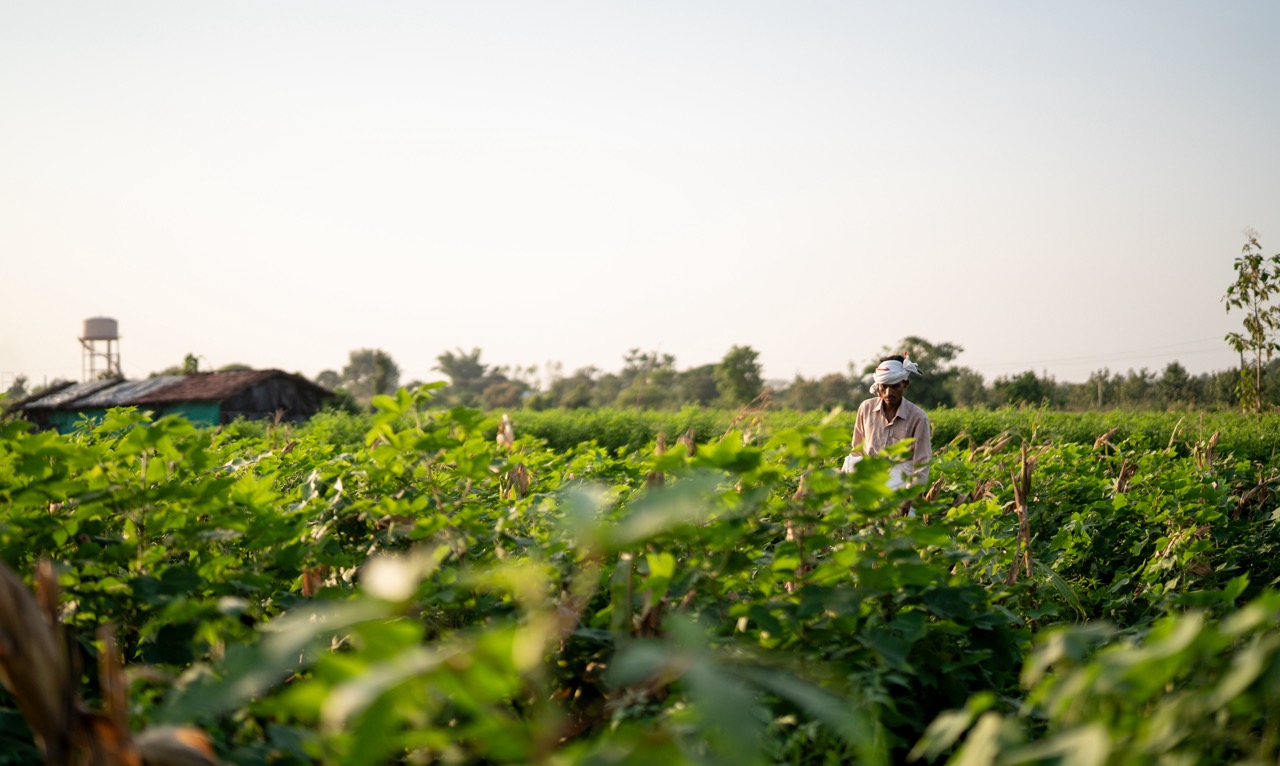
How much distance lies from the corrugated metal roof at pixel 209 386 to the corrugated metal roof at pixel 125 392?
18.3 inches

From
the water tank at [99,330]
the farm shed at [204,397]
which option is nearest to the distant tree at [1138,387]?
the farm shed at [204,397]

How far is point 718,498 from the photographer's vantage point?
1.84 m

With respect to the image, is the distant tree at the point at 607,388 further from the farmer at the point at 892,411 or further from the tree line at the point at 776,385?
the farmer at the point at 892,411

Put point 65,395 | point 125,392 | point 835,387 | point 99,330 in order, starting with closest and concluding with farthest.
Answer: point 125,392 → point 65,395 → point 99,330 → point 835,387

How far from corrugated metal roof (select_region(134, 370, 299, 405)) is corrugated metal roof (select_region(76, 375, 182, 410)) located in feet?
1.53

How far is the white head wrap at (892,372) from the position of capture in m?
5.61

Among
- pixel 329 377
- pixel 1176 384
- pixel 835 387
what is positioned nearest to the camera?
pixel 1176 384

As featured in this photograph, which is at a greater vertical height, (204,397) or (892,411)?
(892,411)

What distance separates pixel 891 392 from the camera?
5.70 meters

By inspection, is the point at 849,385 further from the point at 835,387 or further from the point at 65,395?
the point at 65,395

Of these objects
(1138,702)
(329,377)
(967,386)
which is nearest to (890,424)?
(1138,702)

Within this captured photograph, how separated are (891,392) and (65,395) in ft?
127

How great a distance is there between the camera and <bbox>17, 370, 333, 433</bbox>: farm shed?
30531 millimetres

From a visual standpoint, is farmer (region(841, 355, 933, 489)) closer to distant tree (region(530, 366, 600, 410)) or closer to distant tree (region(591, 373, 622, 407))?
distant tree (region(530, 366, 600, 410))
